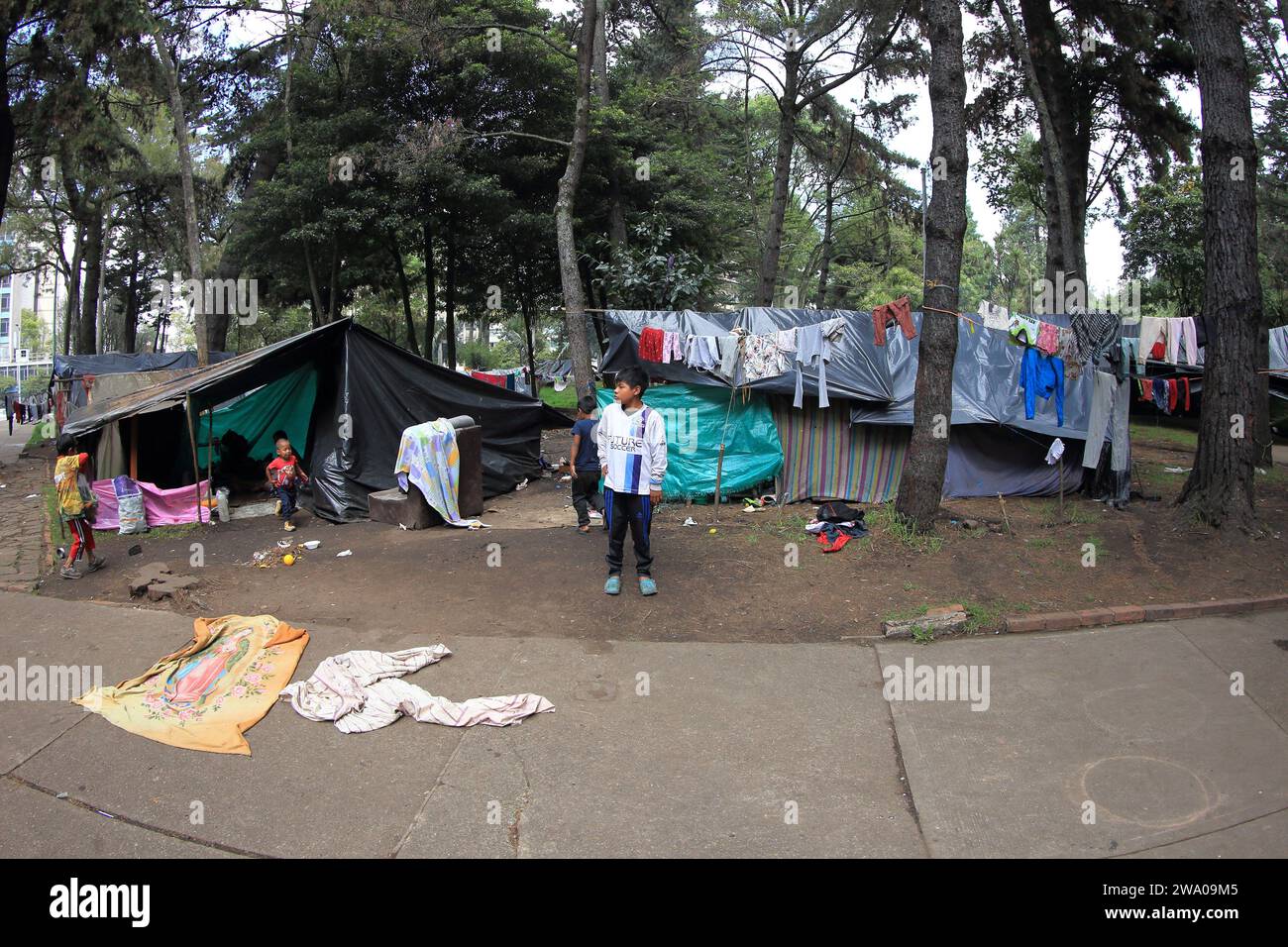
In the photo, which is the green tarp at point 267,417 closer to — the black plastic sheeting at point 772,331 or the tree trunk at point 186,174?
the tree trunk at point 186,174

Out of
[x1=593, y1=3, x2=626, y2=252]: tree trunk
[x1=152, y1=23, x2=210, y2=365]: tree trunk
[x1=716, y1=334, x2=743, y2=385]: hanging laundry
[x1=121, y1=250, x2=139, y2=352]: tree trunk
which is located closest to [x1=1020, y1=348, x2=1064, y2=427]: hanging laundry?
[x1=716, y1=334, x2=743, y2=385]: hanging laundry

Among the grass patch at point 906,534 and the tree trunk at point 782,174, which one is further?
the tree trunk at point 782,174

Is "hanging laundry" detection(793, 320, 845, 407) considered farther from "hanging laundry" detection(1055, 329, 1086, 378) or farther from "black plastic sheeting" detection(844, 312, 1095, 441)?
"hanging laundry" detection(1055, 329, 1086, 378)

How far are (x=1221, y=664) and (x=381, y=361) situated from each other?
1003 cm

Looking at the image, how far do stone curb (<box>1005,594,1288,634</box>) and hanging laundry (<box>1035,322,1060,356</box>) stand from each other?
13.4 feet

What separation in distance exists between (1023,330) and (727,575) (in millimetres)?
5026

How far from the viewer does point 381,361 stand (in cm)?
1134

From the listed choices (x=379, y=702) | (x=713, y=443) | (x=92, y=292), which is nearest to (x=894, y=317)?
(x=713, y=443)

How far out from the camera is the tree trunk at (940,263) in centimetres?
796

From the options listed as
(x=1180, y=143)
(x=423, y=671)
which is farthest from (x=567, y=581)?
(x=1180, y=143)

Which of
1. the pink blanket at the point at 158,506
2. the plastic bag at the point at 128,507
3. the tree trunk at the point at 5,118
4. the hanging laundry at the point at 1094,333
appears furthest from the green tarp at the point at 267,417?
the hanging laundry at the point at 1094,333

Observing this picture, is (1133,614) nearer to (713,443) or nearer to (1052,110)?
(713,443)

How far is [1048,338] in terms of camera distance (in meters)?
9.70

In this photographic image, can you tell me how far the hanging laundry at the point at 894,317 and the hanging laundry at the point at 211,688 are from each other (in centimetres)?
686
